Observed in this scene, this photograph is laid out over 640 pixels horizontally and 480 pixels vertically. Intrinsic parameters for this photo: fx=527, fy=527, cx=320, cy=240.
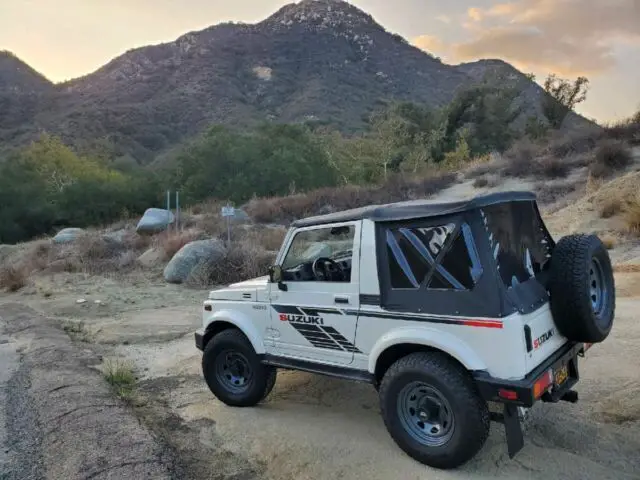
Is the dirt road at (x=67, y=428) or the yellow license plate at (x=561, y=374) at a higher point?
the yellow license plate at (x=561, y=374)

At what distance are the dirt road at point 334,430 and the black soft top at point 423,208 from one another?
189 centimetres

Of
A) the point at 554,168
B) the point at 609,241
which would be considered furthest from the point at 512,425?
the point at 554,168

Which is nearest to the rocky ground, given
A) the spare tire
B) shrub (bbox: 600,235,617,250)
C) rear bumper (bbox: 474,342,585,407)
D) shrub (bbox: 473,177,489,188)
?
rear bumper (bbox: 474,342,585,407)

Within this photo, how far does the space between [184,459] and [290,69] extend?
9959 centimetres

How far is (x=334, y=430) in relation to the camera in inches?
187

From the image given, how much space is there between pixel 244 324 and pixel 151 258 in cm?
1350

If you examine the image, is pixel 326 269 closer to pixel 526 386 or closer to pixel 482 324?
pixel 482 324

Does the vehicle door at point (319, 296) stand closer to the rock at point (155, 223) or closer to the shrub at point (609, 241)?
the shrub at point (609, 241)

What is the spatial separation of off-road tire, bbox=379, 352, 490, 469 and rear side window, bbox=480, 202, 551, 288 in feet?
2.51

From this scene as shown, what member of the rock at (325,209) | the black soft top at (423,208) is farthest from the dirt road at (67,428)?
the rock at (325,209)

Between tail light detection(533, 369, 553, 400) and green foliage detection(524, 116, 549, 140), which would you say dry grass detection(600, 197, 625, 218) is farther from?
green foliage detection(524, 116, 549, 140)

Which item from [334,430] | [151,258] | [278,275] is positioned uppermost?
[278,275]

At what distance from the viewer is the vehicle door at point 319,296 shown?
4.39 meters

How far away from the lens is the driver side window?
14.9 ft
